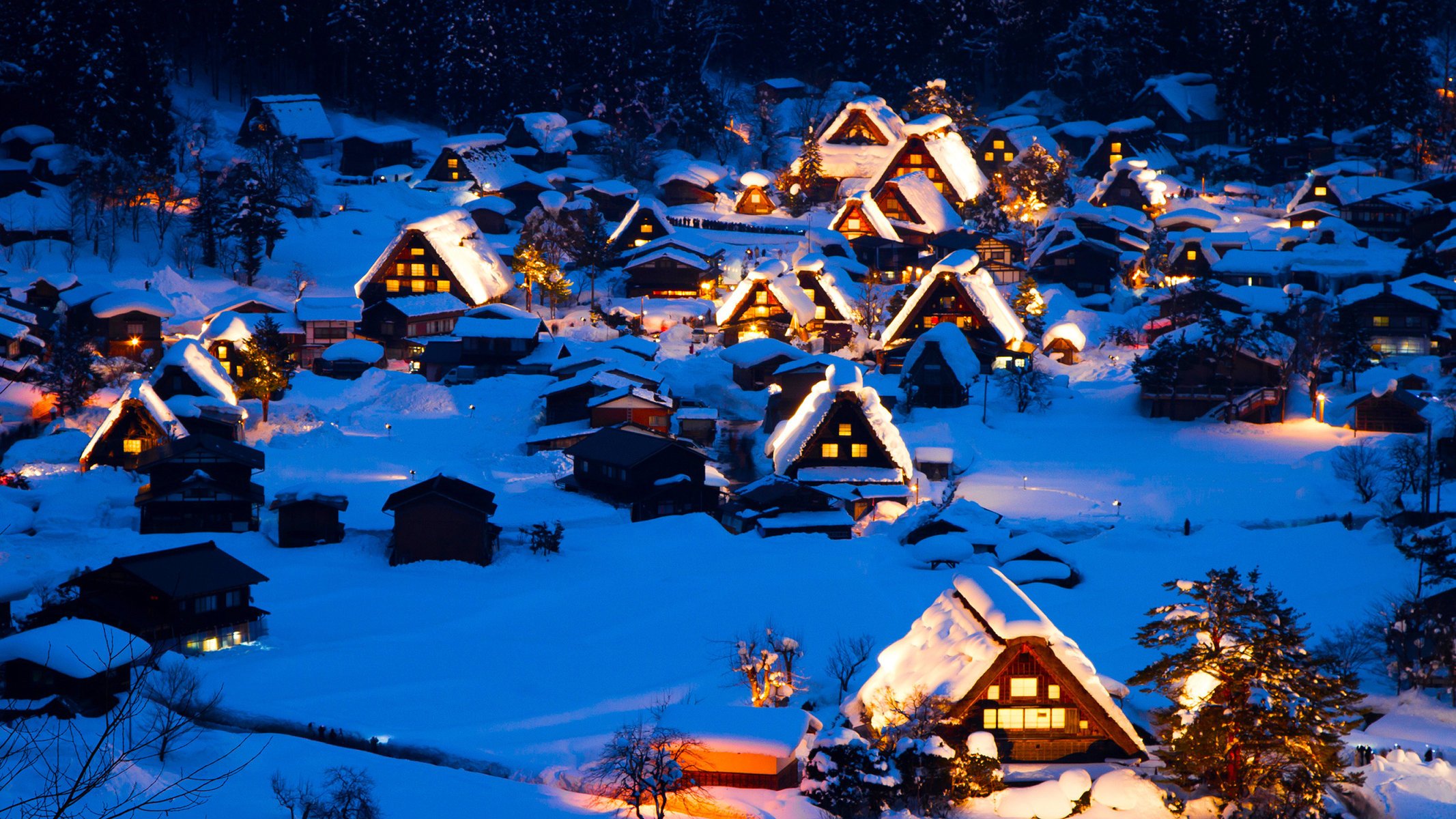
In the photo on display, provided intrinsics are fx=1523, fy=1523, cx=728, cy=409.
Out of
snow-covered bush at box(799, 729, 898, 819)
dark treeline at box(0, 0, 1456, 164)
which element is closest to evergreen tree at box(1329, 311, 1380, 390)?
dark treeline at box(0, 0, 1456, 164)

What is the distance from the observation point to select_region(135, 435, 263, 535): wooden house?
33.2 metres

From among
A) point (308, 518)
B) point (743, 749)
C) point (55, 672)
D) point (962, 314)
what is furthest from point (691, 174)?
point (743, 749)

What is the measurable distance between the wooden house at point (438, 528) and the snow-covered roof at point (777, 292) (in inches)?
719

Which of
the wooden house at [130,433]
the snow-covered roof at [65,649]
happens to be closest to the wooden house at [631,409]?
the wooden house at [130,433]

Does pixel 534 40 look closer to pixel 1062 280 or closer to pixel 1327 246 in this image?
pixel 1062 280

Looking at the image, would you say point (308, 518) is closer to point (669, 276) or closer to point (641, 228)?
point (669, 276)

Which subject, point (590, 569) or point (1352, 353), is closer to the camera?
point (590, 569)

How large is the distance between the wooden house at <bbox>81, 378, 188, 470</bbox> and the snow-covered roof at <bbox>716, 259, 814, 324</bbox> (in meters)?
17.9

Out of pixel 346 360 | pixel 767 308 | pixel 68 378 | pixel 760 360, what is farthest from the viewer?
pixel 767 308

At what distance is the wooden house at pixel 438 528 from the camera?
31.1 metres

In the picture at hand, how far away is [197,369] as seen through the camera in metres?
39.8

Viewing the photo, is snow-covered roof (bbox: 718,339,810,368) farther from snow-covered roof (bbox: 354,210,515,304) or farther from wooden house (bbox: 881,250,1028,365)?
snow-covered roof (bbox: 354,210,515,304)

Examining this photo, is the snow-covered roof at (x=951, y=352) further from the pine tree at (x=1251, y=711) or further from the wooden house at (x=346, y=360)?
the pine tree at (x=1251, y=711)

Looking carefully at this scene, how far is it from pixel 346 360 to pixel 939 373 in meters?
17.7
